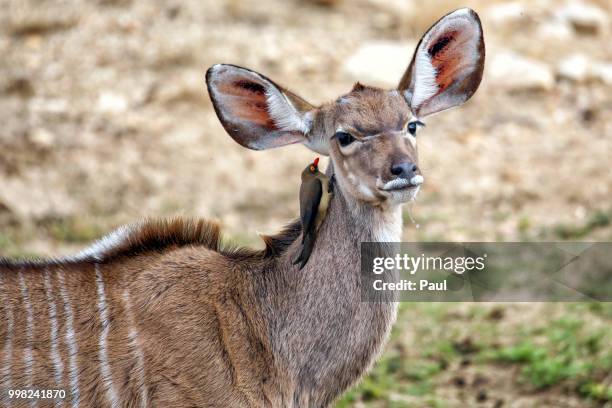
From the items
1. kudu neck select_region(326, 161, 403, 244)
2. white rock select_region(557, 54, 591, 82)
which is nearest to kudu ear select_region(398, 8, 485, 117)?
kudu neck select_region(326, 161, 403, 244)

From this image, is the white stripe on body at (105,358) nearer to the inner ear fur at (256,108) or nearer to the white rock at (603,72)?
the inner ear fur at (256,108)

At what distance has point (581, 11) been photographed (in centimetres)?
988

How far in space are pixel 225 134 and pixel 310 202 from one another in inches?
183

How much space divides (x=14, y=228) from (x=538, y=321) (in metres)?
3.42

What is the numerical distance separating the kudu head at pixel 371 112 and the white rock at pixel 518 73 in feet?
16.5

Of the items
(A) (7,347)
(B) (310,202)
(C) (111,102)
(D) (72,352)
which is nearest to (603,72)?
(C) (111,102)

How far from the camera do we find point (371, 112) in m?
3.60

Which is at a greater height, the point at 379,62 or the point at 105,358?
the point at 379,62

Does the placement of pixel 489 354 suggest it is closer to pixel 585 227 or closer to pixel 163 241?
pixel 585 227

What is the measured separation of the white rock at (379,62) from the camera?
339 inches

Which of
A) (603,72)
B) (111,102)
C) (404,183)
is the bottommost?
(404,183)

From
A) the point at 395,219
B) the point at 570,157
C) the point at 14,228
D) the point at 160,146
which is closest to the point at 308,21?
the point at 160,146

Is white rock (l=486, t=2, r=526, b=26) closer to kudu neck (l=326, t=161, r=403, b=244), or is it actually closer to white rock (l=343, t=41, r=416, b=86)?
white rock (l=343, t=41, r=416, b=86)

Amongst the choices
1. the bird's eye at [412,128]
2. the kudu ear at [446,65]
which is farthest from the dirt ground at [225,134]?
the bird's eye at [412,128]
